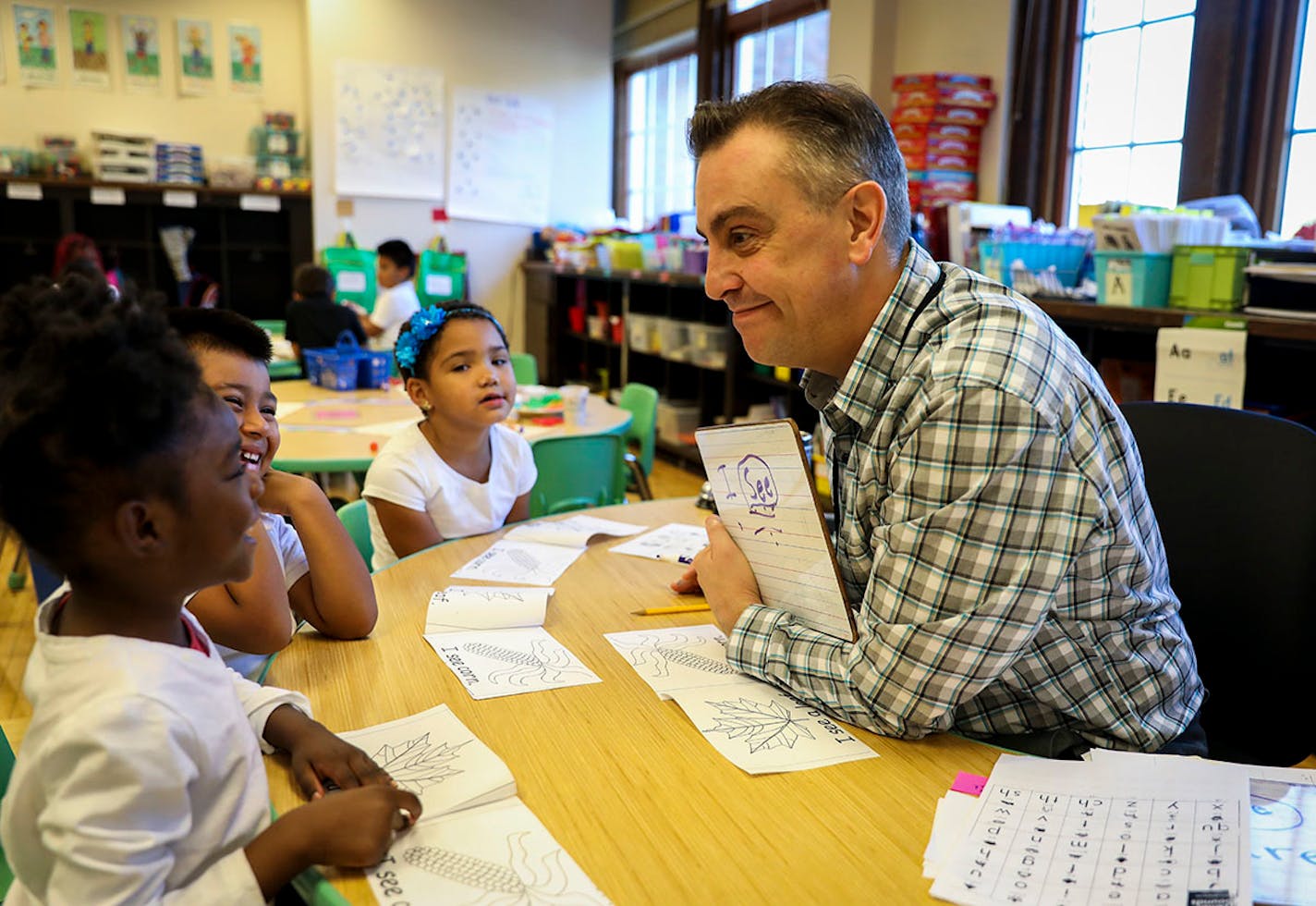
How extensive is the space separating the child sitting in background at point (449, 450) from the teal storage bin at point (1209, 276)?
170 centimetres

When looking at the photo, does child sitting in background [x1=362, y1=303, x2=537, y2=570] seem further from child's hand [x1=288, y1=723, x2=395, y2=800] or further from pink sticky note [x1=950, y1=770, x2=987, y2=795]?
pink sticky note [x1=950, y1=770, x2=987, y2=795]

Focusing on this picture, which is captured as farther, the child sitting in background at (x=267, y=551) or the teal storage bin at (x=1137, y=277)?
the teal storage bin at (x=1137, y=277)

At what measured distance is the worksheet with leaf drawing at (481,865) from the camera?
758 millimetres

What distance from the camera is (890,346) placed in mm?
1113

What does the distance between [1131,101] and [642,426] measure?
7.18ft

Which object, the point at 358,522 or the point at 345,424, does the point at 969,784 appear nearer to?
the point at 358,522

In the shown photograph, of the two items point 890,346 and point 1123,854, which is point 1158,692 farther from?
point 890,346

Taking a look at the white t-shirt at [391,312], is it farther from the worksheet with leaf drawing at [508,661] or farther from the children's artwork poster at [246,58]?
the worksheet with leaf drawing at [508,661]

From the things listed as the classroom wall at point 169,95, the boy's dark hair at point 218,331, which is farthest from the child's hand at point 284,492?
the classroom wall at point 169,95

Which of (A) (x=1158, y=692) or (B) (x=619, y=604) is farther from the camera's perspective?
(B) (x=619, y=604)

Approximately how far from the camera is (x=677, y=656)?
48.6 inches

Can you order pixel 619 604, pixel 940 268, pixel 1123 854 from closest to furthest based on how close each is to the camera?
pixel 1123 854 → pixel 940 268 → pixel 619 604

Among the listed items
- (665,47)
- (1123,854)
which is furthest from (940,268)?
(665,47)

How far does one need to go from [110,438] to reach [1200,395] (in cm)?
241
